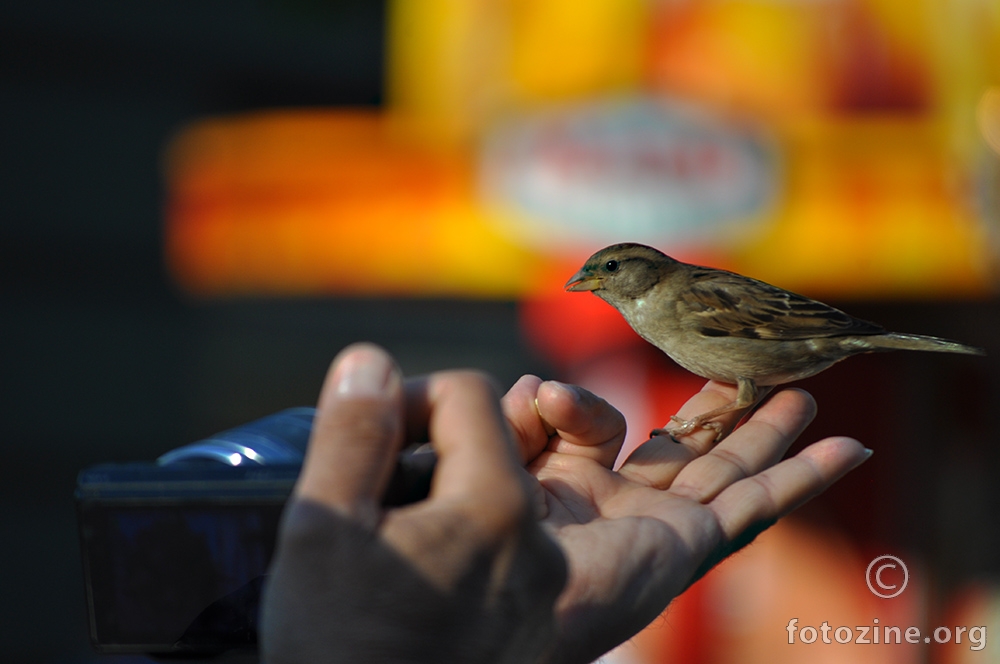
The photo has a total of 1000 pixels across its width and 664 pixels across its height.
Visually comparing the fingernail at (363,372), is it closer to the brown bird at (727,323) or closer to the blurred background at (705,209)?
the brown bird at (727,323)

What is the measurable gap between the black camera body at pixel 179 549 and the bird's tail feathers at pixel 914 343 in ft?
6.63

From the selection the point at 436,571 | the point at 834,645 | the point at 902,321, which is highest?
the point at 436,571

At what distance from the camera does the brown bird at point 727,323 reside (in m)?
3.13

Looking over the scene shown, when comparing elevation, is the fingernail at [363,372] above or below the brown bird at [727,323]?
above

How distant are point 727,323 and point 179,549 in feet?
7.24

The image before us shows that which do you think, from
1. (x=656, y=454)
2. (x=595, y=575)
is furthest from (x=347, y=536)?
(x=656, y=454)

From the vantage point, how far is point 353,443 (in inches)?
52.9

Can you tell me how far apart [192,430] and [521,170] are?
5.99 m

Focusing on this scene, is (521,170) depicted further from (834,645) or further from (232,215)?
(834,645)

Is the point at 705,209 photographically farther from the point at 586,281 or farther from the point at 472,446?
the point at 472,446

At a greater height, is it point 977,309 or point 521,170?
point 521,170

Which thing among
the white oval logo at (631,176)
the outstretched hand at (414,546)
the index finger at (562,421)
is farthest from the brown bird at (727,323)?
the white oval logo at (631,176)

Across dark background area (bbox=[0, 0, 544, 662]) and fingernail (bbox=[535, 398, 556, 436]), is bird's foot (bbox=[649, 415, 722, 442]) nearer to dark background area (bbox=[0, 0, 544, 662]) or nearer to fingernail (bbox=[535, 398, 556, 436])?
fingernail (bbox=[535, 398, 556, 436])

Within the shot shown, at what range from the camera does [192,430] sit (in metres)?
10.7
